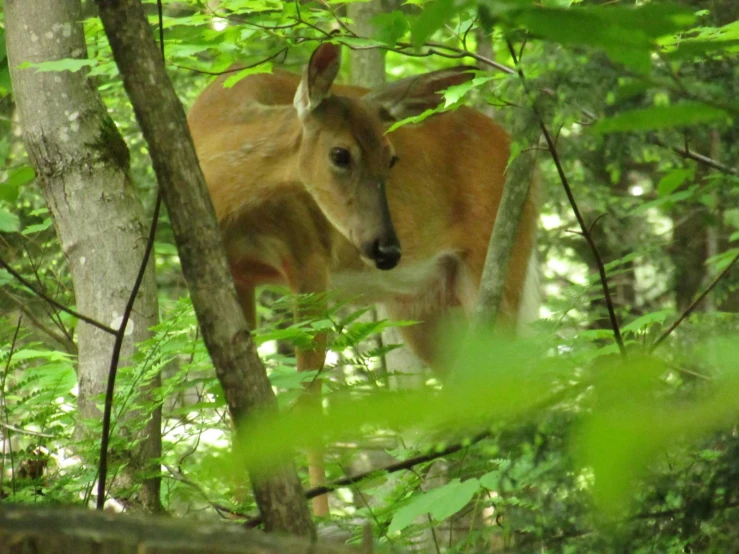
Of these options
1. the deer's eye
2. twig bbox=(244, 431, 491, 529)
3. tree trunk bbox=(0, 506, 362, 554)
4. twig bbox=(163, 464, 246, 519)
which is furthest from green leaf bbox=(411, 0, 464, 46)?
the deer's eye

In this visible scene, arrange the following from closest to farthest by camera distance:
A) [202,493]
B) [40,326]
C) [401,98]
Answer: [202,493], [40,326], [401,98]

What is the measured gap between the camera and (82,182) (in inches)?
144

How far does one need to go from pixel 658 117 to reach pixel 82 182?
10.2 feet

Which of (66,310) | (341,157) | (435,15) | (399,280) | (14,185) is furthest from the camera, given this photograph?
(399,280)

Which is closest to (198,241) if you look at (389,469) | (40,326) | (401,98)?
(389,469)

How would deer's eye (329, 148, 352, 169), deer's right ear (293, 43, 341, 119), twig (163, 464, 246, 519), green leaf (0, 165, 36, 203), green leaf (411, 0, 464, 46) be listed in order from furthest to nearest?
deer's eye (329, 148, 352, 169) → deer's right ear (293, 43, 341, 119) → green leaf (0, 165, 36, 203) → twig (163, 464, 246, 519) → green leaf (411, 0, 464, 46)

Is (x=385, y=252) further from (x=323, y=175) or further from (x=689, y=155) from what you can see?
(x=689, y=155)

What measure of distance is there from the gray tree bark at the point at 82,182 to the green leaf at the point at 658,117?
2.93 metres

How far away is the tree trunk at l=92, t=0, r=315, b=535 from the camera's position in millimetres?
1936

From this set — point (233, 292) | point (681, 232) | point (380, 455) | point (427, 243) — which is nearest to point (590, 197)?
point (427, 243)

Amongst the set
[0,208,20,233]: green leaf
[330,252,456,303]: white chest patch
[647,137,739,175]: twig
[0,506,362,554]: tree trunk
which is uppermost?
[330,252,456,303]: white chest patch

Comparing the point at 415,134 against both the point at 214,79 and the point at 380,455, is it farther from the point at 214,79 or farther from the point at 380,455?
the point at 380,455

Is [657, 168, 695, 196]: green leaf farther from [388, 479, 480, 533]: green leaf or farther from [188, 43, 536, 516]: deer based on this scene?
[188, 43, 536, 516]: deer

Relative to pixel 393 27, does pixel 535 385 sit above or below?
below
